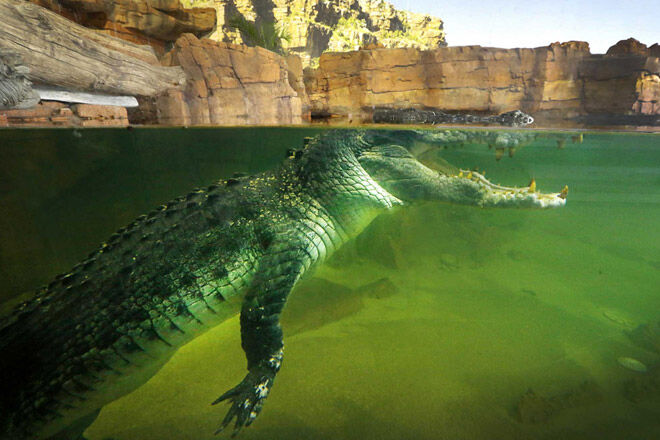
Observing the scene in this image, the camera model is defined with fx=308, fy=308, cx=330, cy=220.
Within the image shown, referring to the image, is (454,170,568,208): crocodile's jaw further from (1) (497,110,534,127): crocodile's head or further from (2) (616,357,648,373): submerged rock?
(2) (616,357,648,373): submerged rock

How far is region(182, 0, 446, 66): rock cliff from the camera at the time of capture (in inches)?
98.3

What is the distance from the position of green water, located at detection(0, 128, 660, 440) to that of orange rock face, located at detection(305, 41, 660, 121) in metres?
0.45

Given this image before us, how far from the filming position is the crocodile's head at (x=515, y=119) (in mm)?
2424

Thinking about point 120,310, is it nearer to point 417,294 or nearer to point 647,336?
point 417,294

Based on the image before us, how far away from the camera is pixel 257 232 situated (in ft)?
5.96

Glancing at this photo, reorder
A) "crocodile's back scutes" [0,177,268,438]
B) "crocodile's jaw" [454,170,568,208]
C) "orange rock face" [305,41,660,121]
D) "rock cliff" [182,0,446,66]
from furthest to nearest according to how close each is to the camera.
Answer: "rock cliff" [182,0,446,66]
"orange rock face" [305,41,660,121]
"crocodile's jaw" [454,170,568,208]
"crocodile's back scutes" [0,177,268,438]

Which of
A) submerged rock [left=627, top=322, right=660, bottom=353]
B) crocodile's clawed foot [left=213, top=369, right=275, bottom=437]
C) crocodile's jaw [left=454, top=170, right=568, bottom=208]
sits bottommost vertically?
submerged rock [left=627, top=322, right=660, bottom=353]

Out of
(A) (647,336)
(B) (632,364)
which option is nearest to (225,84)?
(B) (632,364)

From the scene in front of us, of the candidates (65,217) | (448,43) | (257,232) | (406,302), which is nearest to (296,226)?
(257,232)

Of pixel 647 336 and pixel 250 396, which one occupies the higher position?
pixel 250 396

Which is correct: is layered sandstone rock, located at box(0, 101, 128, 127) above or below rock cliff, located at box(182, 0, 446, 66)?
below

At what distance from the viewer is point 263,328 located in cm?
161

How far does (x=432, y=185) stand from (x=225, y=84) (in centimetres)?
178

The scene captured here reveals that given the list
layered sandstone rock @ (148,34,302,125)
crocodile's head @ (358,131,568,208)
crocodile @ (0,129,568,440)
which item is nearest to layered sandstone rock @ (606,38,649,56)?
crocodile's head @ (358,131,568,208)
